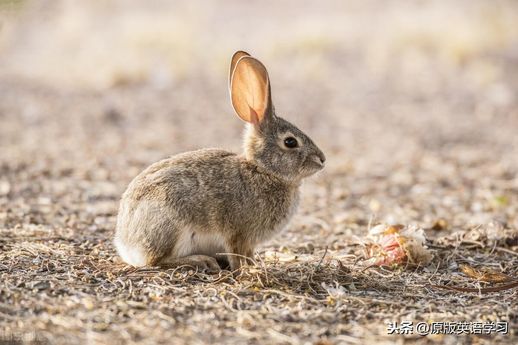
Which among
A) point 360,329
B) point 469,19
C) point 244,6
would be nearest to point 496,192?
point 360,329

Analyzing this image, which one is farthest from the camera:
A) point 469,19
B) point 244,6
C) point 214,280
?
point 244,6

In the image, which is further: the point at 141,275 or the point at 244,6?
the point at 244,6

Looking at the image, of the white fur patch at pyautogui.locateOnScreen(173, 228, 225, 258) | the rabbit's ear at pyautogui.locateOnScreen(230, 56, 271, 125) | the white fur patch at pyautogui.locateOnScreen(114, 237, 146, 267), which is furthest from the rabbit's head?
the white fur patch at pyautogui.locateOnScreen(114, 237, 146, 267)

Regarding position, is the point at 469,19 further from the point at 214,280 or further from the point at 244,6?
the point at 214,280

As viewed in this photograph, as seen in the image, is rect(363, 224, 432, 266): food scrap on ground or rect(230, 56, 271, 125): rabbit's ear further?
rect(363, 224, 432, 266): food scrap on ground

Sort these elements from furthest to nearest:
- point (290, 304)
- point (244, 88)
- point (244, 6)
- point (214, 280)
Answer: point (244, 6) < point (244, 88) < point (214, 280) < point (290, 304)

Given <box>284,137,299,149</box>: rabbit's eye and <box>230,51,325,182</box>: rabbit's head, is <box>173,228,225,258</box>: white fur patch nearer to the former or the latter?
<box>230,51,325,182</box>: rabbit's head

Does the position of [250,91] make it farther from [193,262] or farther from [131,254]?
[131,254]
